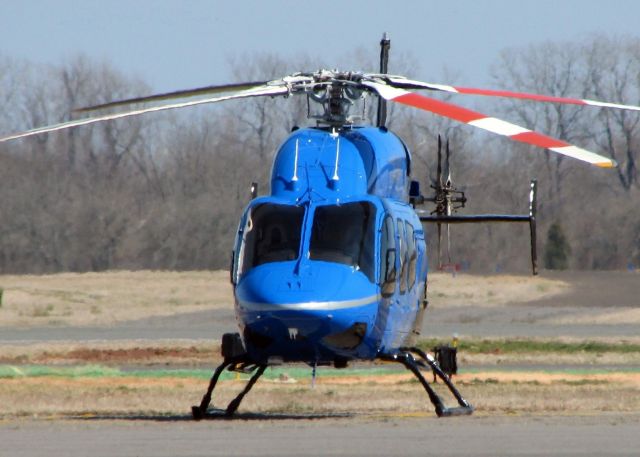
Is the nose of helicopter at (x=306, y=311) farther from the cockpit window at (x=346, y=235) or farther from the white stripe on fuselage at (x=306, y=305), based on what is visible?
the cockpit window at (x=346, y=235)

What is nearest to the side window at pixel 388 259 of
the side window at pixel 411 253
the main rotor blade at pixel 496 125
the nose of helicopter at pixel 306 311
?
the nose of helicopter at pixel 306 311

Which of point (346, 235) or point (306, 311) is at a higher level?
point (346, 235)

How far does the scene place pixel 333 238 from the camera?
15.4 metres

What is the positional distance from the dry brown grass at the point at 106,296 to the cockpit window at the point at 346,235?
32724 millimetres

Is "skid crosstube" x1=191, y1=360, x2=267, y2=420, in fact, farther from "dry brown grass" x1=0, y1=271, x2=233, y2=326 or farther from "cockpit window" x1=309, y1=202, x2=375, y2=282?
"dry brown grass" x1=0, y1=271, x2=233, y2=326

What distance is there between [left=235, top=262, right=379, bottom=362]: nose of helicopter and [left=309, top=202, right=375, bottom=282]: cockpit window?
5.8 inches

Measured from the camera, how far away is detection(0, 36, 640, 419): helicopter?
1478 cm

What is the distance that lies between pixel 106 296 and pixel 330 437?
4203cm

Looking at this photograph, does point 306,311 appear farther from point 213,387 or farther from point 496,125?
point 496,125

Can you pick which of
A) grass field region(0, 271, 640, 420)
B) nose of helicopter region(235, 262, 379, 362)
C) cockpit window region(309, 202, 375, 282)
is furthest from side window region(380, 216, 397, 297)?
grass field region(0, 271, 640, 420)

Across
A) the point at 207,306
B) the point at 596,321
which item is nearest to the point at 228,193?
the point at 207,306

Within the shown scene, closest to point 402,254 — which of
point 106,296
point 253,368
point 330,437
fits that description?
point 253,368

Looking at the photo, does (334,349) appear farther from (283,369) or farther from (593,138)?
(593,138)

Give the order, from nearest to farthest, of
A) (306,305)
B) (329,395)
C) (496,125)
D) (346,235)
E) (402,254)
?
(496,125)
(306,305)
(346,235)
(402,254)
(329,395)
